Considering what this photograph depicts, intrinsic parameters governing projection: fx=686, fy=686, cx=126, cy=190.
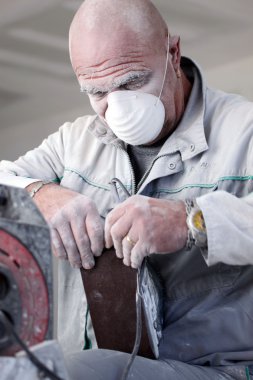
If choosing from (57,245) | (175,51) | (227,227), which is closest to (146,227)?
(227,227)

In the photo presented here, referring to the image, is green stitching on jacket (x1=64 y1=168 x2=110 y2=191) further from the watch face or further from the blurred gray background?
the blurred gray background

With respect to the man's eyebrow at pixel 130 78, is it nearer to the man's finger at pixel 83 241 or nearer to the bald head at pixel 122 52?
the bald head at pixel 122 52

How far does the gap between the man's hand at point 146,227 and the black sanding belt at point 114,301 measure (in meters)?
0.08

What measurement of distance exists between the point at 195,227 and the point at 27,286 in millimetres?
498

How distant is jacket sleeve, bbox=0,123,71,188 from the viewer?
71.1 inches

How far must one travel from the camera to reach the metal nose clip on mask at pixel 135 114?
1.56 m

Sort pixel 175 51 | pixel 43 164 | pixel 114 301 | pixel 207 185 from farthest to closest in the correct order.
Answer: pixel 43 164 → pixel 175 51 → pixel 207 185 → pixel 114 301

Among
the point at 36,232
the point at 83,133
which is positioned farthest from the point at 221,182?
the point at 36,232

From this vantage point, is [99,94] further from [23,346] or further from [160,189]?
[23,346]

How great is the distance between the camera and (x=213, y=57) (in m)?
3.71

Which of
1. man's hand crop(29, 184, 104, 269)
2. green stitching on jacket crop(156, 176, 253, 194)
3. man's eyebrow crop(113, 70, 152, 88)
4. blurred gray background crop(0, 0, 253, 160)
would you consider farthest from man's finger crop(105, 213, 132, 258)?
blurred gray background crop(0, 0, 253, 160)

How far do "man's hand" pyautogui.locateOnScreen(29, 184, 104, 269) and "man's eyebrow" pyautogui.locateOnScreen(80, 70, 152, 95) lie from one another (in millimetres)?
276

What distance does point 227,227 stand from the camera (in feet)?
4.14

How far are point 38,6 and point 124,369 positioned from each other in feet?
7.58
